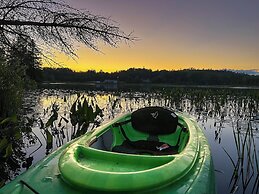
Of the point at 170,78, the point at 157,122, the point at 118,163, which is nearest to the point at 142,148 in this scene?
the point at 157,122

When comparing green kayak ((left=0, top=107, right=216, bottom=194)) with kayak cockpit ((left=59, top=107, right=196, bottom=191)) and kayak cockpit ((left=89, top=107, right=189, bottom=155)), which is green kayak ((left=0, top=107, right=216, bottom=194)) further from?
kayak cockpit ((left=89, top=107, right=189, bottom=155))

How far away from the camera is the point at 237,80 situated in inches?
2046

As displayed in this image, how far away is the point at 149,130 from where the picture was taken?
5.30 m

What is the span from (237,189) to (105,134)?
2.44m

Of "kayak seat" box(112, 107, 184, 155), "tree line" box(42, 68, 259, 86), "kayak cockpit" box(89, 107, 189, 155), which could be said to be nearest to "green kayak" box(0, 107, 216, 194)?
"kayak cockpit" box(89, 107, 189, 155)

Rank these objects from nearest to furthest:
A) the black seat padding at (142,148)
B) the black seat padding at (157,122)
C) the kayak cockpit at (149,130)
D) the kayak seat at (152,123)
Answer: the black seat padding at (142,148) < the kayak cockpit at (149,130) < the kayak seat at (152,123) < the black seat padding at (157,122)

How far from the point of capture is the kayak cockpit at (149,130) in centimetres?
488

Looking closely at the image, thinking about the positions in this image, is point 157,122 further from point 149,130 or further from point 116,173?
point 116,173

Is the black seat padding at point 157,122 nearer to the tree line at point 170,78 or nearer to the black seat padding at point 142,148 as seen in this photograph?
the black seat padding at point 142,148

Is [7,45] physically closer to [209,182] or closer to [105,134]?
[105,134]

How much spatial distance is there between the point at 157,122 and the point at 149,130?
0.73ft

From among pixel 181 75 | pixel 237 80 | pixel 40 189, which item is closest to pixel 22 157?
pixel 40 189

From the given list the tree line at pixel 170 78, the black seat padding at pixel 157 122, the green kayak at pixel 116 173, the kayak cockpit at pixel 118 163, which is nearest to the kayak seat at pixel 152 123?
the black seat padding at pixel 157 122

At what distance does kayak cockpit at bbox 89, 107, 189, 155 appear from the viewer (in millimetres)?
4883
